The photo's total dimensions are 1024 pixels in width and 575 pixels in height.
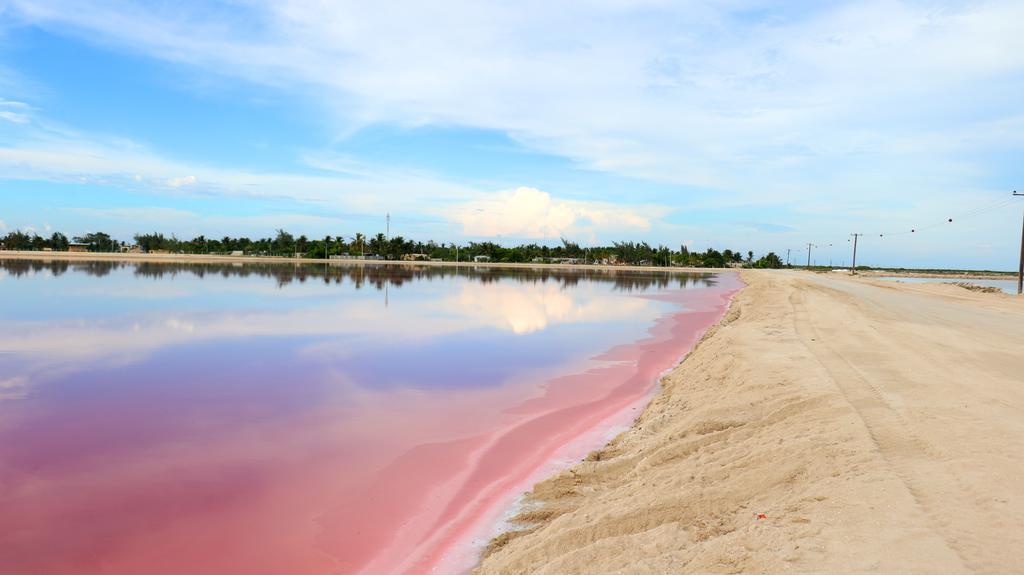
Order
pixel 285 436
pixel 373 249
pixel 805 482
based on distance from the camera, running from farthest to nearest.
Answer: pixel 373 249
pixel 285 436
pixel 805 482

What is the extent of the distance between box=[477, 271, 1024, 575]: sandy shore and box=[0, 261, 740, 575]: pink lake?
1.26 meters

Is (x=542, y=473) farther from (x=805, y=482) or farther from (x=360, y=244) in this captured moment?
(x=360, y=244)

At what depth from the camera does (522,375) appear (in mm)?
15023

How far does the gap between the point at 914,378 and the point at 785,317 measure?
11.2 m

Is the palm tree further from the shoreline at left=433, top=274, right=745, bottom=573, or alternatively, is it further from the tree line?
the shoreline at left=433, top=274, right=745, bottom=573

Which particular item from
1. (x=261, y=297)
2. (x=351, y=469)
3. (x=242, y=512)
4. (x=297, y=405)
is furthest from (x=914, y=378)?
(x=261, y=297)

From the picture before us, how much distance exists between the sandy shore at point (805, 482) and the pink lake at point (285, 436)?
1.26 m

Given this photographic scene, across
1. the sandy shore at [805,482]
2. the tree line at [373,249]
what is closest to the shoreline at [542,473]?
the sandy shore at [805,482]

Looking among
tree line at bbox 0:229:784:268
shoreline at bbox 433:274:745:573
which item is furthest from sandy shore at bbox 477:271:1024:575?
tree line at bbox 0:229:784:268

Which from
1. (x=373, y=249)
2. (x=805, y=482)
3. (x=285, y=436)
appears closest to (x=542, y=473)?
(x=805, y=482)

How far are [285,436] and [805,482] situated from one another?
777 centimetres

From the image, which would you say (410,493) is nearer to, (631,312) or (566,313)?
(566,313)

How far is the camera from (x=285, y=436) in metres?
9.69

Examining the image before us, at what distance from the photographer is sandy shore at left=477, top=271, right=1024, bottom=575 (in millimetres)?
Answer: 4113
